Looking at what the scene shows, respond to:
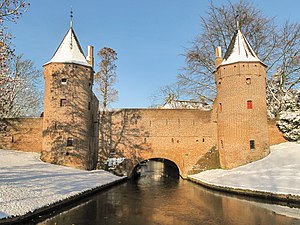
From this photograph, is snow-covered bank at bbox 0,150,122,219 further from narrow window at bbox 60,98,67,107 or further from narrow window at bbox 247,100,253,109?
narrow window at bbox 247,100,253,109

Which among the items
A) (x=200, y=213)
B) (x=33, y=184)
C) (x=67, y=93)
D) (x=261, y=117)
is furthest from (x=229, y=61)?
(x=33, y=184)

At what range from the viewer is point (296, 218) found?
8734 mm

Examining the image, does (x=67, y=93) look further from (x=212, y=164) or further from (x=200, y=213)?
(x=200, y=213)

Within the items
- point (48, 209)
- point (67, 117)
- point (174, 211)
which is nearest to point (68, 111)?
point (67, 117)

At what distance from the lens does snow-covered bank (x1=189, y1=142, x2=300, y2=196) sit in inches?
491

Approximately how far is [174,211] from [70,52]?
14.1m

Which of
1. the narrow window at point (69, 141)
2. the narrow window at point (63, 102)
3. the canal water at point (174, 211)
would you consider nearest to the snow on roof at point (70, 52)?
the narrow window at point (63, 102)

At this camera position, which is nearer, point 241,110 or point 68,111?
point 241,110

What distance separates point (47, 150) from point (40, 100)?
15210 mm

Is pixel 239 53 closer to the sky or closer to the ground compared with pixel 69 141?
closer to the sky

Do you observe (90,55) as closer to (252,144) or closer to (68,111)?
(68,111)

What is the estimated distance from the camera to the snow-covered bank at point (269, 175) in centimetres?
1246

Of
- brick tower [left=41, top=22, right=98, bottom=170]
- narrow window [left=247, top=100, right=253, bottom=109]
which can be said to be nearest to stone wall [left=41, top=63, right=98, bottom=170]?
brick tower [left=41, top=22, right=98, bottom=170]

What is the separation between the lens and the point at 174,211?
1001cm
